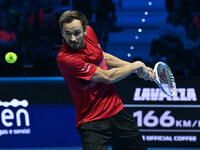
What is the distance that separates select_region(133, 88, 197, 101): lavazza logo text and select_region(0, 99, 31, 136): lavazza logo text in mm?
1521

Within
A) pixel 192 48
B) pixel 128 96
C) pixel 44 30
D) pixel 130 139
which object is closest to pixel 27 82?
pixel 128 96

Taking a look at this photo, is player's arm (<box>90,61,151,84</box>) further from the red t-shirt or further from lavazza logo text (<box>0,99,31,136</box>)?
lavazza logo text (<box>0,99,31,136</box>)

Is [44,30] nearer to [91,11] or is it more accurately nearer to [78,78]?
[91,11]

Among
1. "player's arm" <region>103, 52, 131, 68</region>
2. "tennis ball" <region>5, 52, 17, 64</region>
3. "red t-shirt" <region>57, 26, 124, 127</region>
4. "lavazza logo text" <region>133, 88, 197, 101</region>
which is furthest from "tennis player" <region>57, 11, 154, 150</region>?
"tennis ball" <region>5, 52, 17, 64</region>

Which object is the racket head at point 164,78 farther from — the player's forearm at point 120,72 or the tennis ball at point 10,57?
the tennis ball at point 10,57

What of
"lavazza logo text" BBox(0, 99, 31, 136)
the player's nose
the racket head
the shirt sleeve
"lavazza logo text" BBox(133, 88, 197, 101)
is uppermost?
the player's nose

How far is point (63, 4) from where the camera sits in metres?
6.44

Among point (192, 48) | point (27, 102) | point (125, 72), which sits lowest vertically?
point (27, 102)

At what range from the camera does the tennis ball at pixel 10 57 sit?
5.16 m

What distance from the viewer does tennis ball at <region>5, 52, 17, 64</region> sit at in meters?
5.16

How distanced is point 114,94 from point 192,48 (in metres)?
3.32

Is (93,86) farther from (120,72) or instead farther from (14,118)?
(14,118)

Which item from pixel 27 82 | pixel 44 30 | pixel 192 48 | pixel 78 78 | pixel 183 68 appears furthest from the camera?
→ pixel 44 30

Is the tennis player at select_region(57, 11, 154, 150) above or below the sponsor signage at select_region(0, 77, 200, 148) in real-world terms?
above
